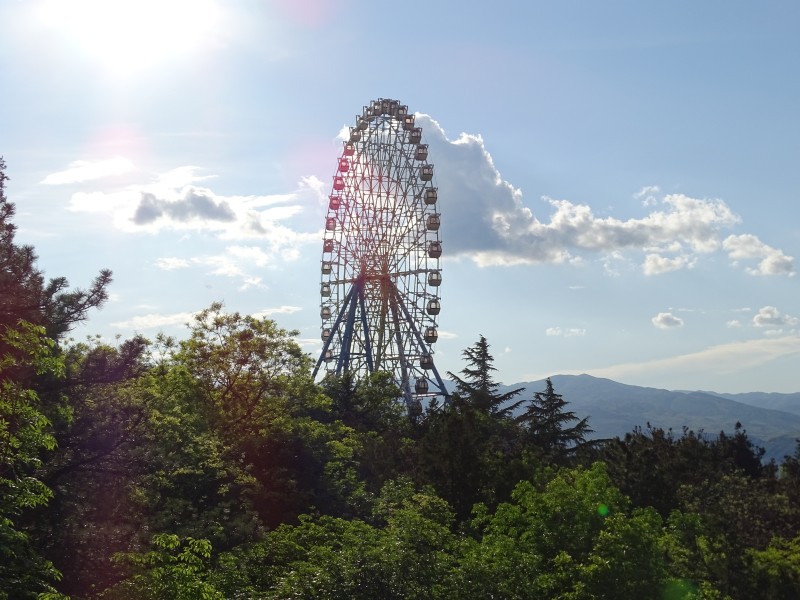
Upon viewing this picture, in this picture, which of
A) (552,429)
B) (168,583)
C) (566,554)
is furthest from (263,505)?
(552,429)

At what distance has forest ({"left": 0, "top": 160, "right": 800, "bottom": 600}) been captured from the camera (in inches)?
613

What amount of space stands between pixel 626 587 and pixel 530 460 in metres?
13.2

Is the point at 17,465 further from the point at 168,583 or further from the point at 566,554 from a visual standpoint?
the point at 566,554

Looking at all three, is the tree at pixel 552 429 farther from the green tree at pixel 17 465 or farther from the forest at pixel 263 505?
the green tree at pixel 17 465

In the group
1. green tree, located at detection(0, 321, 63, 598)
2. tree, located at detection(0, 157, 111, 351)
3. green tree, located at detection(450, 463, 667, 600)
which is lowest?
green tree, located at detection(450, 463, 667, 600)

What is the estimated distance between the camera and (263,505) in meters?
29.3

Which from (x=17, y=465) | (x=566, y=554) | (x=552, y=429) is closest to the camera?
(x=17, y=465)

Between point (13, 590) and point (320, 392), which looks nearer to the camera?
point (13, 590)

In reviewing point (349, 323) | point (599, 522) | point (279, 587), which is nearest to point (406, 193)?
point (349, 323)

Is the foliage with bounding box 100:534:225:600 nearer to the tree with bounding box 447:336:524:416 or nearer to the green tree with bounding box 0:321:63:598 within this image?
the green tree with bounding box 0:321:63:598

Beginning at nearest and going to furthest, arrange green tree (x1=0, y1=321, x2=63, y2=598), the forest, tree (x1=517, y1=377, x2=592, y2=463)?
green tree (x1=0, y1=321, x2=63, y2=598) → the forest → tree (x1=517, y1=377, x2=592, y2=463)

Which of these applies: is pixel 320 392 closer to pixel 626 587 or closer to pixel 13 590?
pixel 626 587

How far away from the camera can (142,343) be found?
60.7 ft

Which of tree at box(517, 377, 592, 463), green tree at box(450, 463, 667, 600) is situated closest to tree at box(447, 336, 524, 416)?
tree at box(517, 377, 592, 463)
